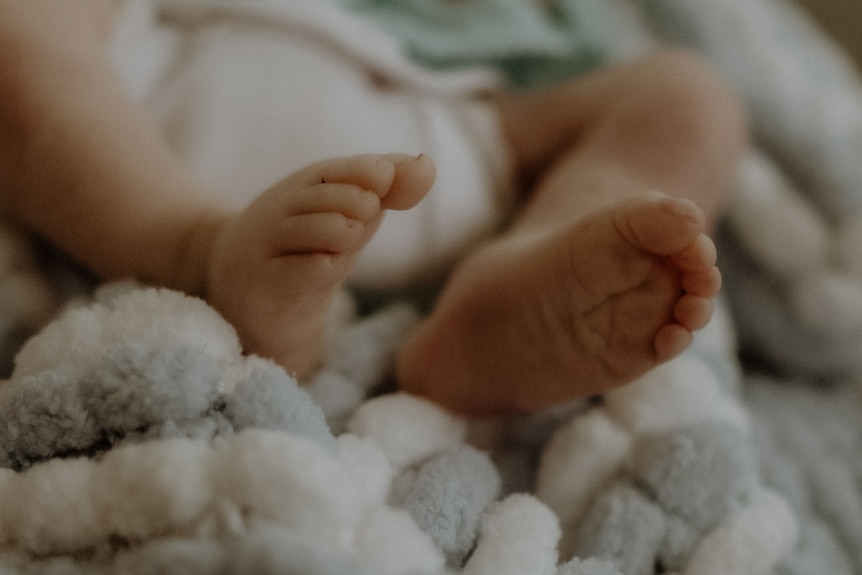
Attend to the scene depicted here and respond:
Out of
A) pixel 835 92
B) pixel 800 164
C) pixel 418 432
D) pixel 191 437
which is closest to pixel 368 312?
pixel 418 432

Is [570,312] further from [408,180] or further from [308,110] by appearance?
[308,110]

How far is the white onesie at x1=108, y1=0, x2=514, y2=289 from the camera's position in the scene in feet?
2.04

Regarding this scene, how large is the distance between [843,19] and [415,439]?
1.07 meters

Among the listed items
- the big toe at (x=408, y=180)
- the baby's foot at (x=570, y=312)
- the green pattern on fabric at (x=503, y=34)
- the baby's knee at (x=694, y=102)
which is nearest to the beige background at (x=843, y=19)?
the green pattern on fabric at (x=503, y=34)

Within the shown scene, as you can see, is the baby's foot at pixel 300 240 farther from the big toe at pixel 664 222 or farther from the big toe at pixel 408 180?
the big toe at pixel 664 222

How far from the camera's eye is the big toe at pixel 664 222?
1.31 feet

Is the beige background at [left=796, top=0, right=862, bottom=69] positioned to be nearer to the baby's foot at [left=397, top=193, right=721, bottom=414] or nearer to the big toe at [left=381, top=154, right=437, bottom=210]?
the baby's foot at [left=397, top=193, right=721, bottom=414]

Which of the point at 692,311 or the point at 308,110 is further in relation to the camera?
the point at 308,110

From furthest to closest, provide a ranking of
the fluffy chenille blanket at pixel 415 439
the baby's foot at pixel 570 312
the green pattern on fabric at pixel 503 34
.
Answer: the green pattern on fabric at pixel 503 34
the baby's foot at pixel 570 312
the fluffy chenille blanket at pixel 415 439

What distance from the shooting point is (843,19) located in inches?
45.8

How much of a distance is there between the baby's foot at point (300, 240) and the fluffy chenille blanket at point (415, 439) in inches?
0.8

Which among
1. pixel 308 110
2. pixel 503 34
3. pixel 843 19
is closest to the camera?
pixel 308 110

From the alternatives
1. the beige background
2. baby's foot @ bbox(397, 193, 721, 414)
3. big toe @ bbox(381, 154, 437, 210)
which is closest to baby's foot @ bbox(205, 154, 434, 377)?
big toe @ bbox(381, 154, 437, 210)

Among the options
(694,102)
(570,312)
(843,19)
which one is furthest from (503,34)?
(843,19)
